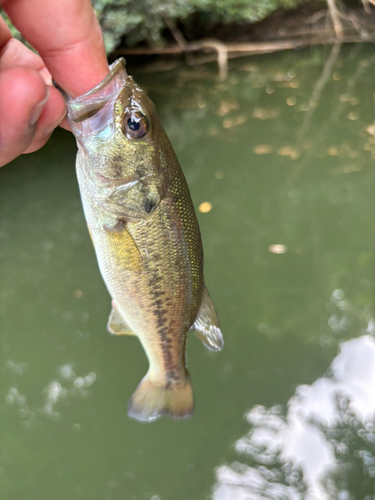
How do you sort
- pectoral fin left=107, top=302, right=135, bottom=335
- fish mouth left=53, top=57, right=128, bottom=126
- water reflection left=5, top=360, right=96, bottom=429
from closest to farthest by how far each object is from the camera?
fish mouth left=53, top=57, right=128, bottom=126
pectoral fin left=107, top=302, right=135, bottom=335
water reflection left=5, top=360, right=96, bottom=429

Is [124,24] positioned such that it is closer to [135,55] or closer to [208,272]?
[135,55]

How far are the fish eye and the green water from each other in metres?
2.17

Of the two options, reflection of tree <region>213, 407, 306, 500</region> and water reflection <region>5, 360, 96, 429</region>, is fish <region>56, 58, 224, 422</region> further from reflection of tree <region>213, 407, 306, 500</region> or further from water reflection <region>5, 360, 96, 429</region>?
water reflection <region>5, 360, 96, 429</region>

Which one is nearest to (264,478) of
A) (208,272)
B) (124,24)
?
(208,272)

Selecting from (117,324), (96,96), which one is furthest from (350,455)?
(96,96)

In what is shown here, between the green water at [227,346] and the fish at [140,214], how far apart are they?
143cm

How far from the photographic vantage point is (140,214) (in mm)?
1271

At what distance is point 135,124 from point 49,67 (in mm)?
292

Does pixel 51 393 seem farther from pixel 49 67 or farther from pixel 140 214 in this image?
pixel 49 67

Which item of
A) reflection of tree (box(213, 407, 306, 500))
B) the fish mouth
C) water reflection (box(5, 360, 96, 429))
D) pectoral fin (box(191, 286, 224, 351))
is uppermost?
the fish mouth

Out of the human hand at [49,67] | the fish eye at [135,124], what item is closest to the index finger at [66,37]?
the human hand at [49,67]

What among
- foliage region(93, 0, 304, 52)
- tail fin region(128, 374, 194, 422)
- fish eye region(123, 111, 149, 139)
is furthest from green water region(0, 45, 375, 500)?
foliage region(93, 0, 304, 52)

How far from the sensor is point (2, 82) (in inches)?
31.9

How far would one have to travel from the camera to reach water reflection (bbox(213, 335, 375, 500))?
2.37 m
